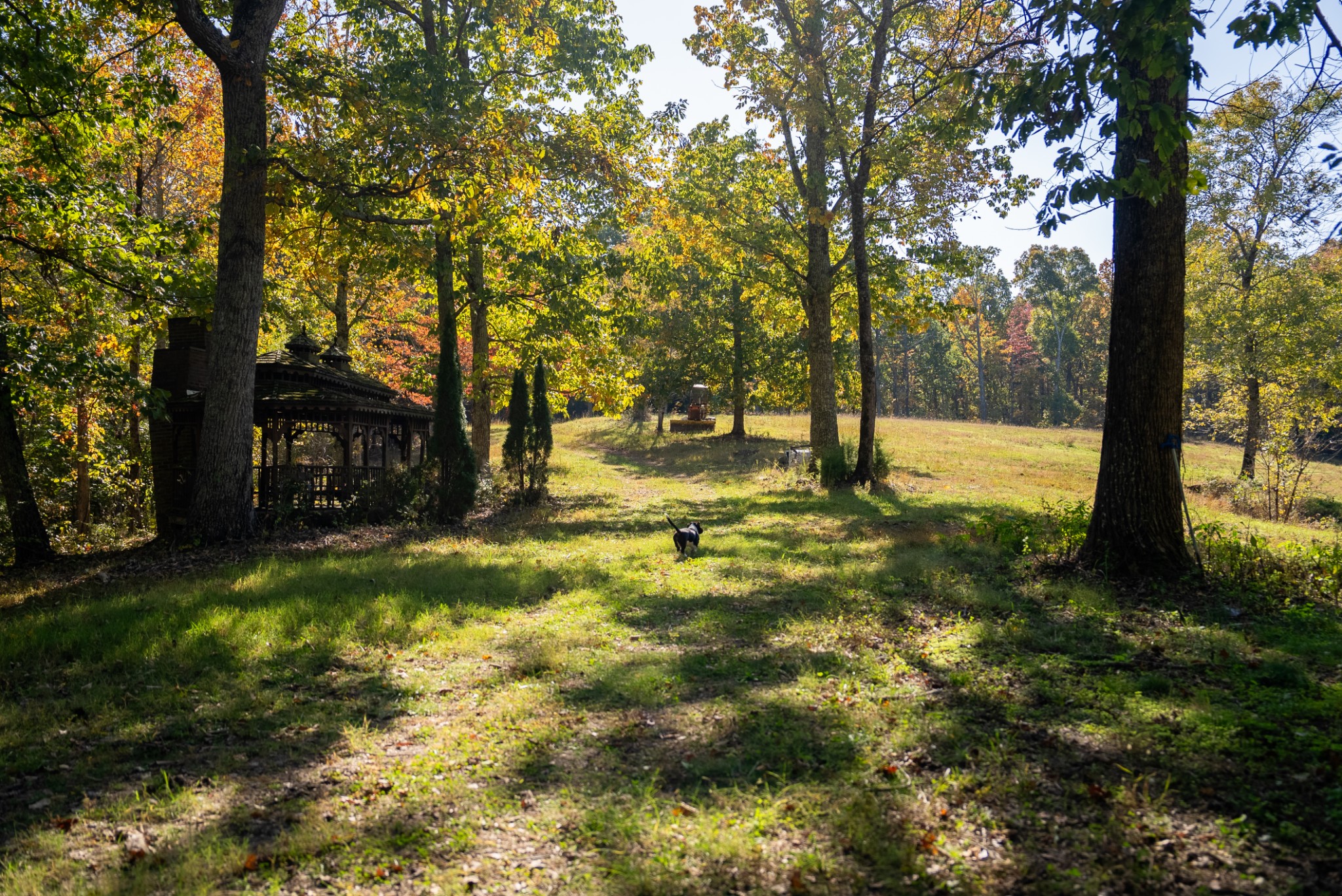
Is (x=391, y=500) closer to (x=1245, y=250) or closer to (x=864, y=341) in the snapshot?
(x=864, y=341)

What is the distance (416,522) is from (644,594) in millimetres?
7966

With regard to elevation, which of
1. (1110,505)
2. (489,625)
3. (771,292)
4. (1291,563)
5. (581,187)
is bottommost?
(489,625)

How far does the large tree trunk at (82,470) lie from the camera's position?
17.4 meters

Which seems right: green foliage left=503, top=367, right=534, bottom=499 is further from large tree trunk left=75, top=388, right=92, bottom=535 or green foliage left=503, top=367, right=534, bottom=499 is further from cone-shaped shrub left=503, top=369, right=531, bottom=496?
large tree trunk left=75, top=388, right=92, bottom=535

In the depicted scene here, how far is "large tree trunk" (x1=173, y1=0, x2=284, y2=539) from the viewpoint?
11664 millimetres

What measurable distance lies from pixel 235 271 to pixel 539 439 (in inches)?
324

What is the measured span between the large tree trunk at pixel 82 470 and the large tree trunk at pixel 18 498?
203 inches

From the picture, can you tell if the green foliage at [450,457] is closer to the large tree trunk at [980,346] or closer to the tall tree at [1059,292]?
the large tree trunk at [980,346]

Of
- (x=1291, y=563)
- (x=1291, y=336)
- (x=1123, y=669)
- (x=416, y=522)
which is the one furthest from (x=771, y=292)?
(x=1123, y=669)

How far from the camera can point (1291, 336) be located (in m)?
22.0

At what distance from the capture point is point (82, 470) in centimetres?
1828

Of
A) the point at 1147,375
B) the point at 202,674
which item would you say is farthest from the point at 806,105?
the point at 202,674

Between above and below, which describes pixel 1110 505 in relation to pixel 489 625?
above

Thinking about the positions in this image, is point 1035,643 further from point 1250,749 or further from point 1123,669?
point 1250,749
